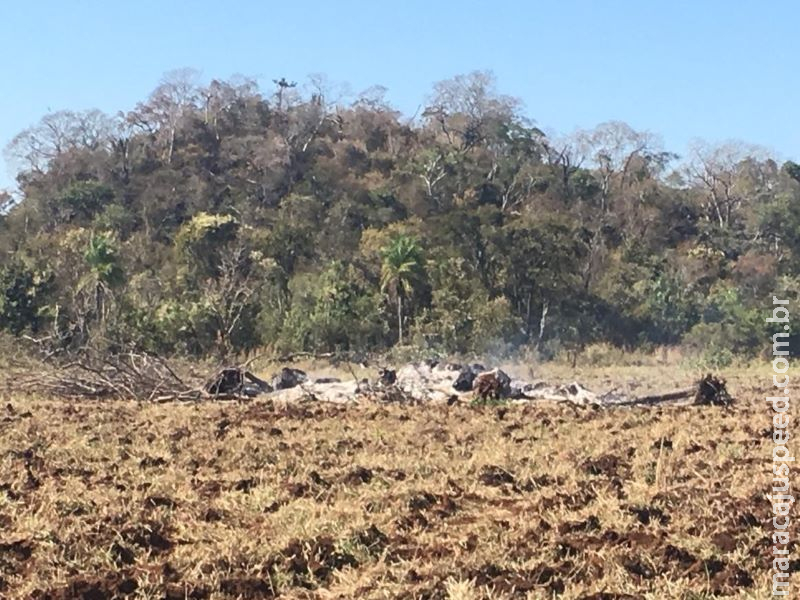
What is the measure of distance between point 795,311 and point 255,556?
3038 centimetres

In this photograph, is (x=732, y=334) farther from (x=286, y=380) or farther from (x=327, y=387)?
(x=327, y=387)

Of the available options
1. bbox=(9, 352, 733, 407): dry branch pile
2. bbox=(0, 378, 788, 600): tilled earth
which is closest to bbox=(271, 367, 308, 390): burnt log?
bbox=(9, 352, 733, 407): dry branch pile

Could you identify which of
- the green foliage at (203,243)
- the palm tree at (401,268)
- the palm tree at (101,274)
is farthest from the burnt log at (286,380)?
the green foliage at (203,243)

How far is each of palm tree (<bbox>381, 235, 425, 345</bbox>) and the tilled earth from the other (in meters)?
22.3

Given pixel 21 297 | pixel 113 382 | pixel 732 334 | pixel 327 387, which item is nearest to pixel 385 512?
pixel 327 387

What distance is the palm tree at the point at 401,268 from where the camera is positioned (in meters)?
33.1

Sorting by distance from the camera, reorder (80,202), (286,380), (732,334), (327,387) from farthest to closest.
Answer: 1. (80,202)
2. (732,334)
3. (286,380)
4. (327,387)

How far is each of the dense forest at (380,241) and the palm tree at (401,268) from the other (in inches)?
3.1

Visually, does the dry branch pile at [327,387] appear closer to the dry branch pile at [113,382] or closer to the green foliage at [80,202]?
the dry branch pile at [113,382]

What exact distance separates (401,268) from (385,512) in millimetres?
26871

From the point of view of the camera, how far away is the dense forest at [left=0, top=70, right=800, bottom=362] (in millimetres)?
32156

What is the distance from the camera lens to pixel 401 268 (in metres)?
33.1

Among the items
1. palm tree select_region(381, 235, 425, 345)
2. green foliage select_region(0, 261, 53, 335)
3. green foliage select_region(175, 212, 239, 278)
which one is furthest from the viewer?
green foliage select_region(175, 212, 239, 278)

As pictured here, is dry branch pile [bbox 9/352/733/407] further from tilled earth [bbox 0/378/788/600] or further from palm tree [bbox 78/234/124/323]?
palm tree [bbox 78/234/124/323]
